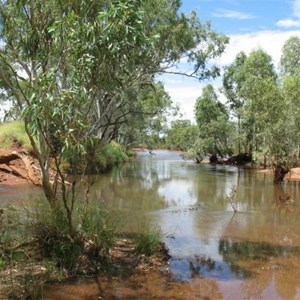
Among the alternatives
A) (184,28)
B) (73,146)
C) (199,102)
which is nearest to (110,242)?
(73,146)

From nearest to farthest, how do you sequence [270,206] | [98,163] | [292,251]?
[292,251] < [270,206] < [98,163]

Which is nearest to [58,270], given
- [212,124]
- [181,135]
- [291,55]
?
[212,124]

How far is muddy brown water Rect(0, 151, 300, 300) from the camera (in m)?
7.21

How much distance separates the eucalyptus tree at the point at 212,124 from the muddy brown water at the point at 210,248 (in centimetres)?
2714

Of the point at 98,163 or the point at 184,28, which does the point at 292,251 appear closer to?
the point at 184,28

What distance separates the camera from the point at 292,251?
1036cm

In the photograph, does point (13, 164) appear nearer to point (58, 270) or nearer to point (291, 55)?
point (58, 270)

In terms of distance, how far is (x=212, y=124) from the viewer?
47.9 m

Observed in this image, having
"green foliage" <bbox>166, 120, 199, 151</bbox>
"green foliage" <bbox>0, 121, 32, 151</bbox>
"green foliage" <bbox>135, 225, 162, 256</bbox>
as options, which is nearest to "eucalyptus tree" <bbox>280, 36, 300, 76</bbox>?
"green foliage" <bbox>166, 120, 199, 151</bbox>

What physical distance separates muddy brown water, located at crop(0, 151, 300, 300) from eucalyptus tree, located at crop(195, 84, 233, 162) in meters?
27.1

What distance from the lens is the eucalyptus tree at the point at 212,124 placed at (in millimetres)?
47875

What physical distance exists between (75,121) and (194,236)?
644 cm

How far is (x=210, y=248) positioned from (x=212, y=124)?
38.3 m

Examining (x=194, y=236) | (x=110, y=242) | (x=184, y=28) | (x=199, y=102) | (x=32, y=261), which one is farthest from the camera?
(x=199, y=102)
